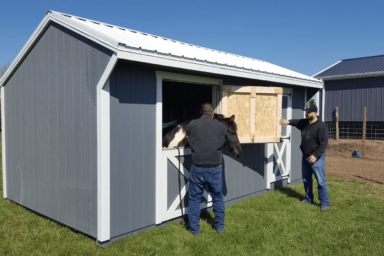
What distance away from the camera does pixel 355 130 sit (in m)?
17.0

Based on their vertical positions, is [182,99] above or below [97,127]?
above

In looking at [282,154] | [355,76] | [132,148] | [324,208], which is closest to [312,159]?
[324,208]

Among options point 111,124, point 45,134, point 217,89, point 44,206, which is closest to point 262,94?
point 217,89

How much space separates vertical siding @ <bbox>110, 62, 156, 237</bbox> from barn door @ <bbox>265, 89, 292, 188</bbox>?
3.02 meters

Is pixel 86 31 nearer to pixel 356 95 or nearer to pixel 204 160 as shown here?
pixel 204 160

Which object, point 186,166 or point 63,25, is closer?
point 63,25

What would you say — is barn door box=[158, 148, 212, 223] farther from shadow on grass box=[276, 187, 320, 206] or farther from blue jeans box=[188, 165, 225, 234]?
shadow on grass box=[276, 187, 320, 206]

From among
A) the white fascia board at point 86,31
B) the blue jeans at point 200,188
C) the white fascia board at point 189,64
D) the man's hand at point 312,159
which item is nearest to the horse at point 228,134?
the blue jeans at point 200,188

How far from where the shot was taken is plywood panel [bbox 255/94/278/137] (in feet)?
18.1

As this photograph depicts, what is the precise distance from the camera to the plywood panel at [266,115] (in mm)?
5531

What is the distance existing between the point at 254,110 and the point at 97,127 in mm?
2628

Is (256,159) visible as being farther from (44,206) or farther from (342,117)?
(342,117)

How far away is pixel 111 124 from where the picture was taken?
3973mm

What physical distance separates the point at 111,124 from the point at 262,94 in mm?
2692
